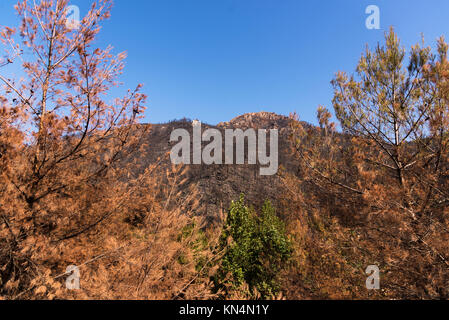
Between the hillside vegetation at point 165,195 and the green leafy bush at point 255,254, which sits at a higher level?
the hillside vegetation at point 165,195

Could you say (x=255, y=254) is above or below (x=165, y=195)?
below

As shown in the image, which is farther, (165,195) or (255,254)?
(255,254)

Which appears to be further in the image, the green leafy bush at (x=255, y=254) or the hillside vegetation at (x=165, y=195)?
the green leafy bush at (x=255, y=254)

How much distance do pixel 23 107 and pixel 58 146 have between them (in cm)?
70

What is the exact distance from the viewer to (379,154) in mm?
5852

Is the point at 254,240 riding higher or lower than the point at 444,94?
lower

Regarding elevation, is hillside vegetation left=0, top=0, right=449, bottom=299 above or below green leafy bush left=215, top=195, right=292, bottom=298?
above

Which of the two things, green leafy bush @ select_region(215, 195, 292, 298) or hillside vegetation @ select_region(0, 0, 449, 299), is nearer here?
hillside vegetation @ select_region(0, 0, 449, 299)

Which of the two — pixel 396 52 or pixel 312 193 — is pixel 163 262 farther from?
pixel 396 52

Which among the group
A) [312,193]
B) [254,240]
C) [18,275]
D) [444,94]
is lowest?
[254,240]
